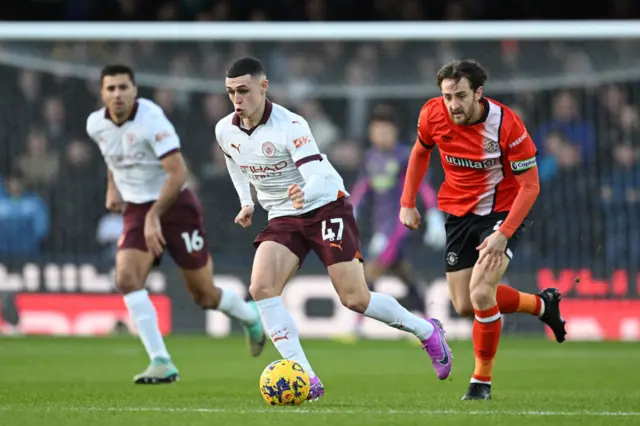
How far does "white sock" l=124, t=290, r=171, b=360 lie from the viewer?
30.8 feet

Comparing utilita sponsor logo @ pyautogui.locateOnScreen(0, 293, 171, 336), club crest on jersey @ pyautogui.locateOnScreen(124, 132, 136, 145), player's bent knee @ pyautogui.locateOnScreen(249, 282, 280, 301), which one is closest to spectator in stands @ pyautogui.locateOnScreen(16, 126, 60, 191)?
Answer: utilita sponsor logo @ pyautogui.locateOnScreen(0, 293, 171, 336)

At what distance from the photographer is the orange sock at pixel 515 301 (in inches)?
334

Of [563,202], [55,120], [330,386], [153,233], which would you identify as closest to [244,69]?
[153,233]

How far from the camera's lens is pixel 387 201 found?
14.3m

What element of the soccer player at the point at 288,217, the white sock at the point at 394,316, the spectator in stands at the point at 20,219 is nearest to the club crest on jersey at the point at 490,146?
the soccer player at the point at 288,217

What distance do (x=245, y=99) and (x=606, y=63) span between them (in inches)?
298

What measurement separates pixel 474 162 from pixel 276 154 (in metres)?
1.24

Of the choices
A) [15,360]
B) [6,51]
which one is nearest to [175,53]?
[6,51]

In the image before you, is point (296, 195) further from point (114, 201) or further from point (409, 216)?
point (114, 201)

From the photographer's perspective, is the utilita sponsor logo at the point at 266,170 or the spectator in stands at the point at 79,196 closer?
the utilita sponsor logo at the point at 266,170

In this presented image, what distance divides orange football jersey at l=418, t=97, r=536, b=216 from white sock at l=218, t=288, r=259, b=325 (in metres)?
2.56

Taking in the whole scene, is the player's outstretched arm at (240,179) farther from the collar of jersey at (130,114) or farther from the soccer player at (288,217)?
the collar of jersey at (130,114)

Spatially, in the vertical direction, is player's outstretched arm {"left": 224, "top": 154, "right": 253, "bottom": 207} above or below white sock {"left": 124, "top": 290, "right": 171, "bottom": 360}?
above

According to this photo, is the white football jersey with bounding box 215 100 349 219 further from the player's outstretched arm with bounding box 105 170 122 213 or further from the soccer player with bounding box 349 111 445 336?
the soccer player with bounding box 349 111 445 336
